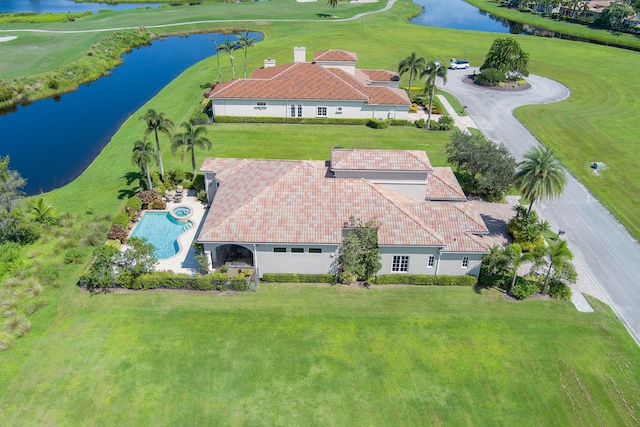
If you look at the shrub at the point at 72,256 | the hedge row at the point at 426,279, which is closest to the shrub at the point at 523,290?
the hedge row at the point at 426,279

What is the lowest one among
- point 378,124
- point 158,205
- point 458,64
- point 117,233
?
point 158,205

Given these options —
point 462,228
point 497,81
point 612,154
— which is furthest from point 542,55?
point 462,228

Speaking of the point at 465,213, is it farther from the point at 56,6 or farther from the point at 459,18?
the point at 56,6

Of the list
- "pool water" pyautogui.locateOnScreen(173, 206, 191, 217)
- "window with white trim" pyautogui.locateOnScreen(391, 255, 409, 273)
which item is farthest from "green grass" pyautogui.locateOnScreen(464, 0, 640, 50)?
"pool water" pyautogui.locateOnScreen(173, 206, 191, 217)

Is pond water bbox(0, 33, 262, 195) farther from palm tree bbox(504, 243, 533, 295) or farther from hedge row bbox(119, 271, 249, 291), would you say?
palm tree bbox(504, 243, 533, 295)

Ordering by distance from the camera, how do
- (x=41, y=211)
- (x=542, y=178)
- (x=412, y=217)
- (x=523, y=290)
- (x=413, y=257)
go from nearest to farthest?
1. (x=523, y=290)
2. (x=413, y=257)
3. (x=412, y=217)
4. (x=542, y=178)
5. (x=41, y=211)

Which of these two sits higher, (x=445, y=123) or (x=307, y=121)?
(x=445, y=123)

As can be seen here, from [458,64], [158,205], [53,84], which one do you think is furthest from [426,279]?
[53,84]

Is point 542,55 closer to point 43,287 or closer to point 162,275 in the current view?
point 162,275
